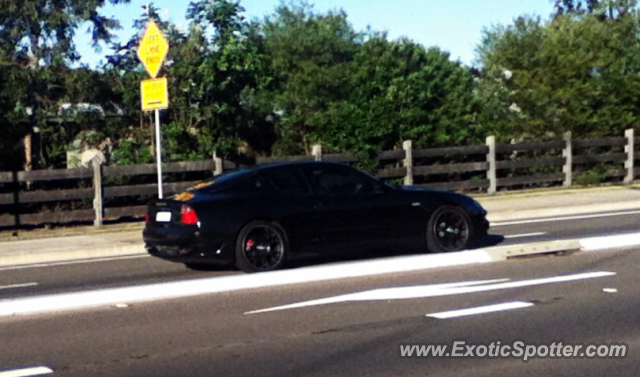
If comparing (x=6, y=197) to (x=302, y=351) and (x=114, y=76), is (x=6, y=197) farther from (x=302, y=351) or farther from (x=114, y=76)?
(x=302, y=351)

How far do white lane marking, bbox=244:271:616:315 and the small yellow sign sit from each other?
7.88m

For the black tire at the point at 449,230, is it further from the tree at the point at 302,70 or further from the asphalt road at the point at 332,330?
the tree at the point at 302,70

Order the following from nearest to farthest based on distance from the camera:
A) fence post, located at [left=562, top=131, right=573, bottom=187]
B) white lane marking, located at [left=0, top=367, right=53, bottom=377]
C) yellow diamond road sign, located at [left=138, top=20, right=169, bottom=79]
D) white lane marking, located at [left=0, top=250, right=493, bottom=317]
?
1. white lane marking, located at [left=0, top=367, right=53, bottom=377]
2. white lane marking, located at [left=0, top=250, right=493, bottom=317]
3. yellow diamond road sign, located at [left=138, top=20, right=169, bottom=79]
4. fence post, located at [left=562, top=131, right=573, bottom=187]

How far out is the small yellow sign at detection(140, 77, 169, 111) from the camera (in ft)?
58.8

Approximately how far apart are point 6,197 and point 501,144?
500 inches

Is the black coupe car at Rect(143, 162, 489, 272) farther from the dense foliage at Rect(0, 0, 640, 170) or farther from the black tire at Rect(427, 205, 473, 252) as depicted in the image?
the dense foliage at Rect(0, 0, 640, 170)

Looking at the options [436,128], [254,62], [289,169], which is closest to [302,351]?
[289,169]

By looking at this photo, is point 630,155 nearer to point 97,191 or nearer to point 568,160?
point 568,160

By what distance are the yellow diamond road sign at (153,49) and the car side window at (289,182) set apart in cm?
494

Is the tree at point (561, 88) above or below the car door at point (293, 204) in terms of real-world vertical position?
above

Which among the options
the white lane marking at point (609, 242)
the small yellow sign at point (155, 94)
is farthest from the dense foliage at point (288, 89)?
the white lane marking at point (609, 242)

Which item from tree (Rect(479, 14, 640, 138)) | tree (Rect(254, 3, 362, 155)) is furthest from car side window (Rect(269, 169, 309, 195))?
tree (Rect(479, 14, 640, 138))

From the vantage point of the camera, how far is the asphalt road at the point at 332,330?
790cm

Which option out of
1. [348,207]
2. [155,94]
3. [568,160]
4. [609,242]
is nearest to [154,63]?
[155,94]
